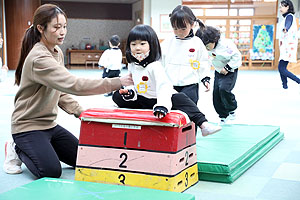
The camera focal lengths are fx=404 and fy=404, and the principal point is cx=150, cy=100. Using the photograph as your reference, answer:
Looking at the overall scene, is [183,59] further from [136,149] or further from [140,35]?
[136,149]

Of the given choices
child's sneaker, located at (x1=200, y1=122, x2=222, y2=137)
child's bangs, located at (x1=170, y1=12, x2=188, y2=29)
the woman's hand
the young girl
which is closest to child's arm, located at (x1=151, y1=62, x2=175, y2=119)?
the woman's hand

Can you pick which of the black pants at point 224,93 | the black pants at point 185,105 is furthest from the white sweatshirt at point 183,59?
the black pants at point 224,93

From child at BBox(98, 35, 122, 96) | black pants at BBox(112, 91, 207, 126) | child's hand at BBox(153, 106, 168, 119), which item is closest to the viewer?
child's hand at BBox(153, 106, 168, 119)

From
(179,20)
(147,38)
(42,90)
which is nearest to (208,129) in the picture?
(147,38)

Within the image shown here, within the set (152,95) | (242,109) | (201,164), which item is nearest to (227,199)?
(201,164)

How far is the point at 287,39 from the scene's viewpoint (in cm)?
741

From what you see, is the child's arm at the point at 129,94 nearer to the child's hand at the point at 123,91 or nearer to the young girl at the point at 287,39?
the child's hand at the point at 123,91

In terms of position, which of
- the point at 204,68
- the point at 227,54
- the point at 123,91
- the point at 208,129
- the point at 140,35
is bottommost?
the point at 208,129

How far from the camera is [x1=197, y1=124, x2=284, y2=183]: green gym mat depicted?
2.54 metres

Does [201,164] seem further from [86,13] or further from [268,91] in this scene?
[86,13]

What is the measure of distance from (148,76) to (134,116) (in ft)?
1.24

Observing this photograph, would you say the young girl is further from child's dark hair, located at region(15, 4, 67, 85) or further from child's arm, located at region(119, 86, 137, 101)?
child's dark hair, located at region(15, 4, 67, 85)

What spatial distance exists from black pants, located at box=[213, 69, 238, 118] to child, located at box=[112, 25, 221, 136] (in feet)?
5.27

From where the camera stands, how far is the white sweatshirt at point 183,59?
3.23m
